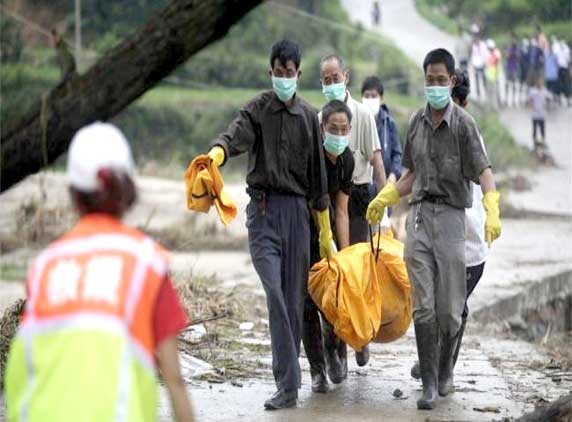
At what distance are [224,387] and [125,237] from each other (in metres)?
4.91

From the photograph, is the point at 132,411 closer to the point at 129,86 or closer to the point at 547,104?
the point at 129,86

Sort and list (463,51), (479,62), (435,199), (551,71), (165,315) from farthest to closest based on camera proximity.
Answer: (463,51) < (479,62) < (551,71) < (435,199) < (165,315)

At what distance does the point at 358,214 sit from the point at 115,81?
312 centimetres

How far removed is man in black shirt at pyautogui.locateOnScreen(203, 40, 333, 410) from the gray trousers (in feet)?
2.03

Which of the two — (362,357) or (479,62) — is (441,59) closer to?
(362,357)

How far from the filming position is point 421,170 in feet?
28.2

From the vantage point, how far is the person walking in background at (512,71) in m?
30.6

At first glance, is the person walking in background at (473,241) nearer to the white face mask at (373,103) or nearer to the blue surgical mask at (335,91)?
the blue surgical mask at (335,91)

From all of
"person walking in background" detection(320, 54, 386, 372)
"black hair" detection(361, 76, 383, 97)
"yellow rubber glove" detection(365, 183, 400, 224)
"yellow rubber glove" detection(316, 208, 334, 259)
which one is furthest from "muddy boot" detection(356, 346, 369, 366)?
"black hair" detection(361, 76, 383, 97)

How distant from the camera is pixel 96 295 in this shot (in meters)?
4.16

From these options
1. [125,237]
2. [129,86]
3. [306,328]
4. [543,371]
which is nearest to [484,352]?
[543,371]

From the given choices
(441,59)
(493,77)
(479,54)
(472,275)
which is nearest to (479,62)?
(479,54)

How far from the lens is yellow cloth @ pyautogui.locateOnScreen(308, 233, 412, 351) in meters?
8.70

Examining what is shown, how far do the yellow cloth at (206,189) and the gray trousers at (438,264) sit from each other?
1.08m
